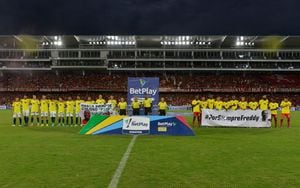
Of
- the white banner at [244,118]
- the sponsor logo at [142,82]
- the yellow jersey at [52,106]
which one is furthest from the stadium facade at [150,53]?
the white banner at [244,118]

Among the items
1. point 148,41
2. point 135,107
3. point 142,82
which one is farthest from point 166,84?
point 135,107

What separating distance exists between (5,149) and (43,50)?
69.6 m

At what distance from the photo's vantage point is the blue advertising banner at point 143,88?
25.5 metres

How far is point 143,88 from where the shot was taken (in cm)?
2558

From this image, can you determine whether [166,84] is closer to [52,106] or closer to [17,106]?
[52,106]

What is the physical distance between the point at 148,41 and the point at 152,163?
70.0m

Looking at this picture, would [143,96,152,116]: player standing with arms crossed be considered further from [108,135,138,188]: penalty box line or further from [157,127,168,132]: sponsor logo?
[108,135,138,188]: penalty box line

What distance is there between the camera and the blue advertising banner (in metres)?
25.5

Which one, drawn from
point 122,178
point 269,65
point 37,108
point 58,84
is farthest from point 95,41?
point 122,178

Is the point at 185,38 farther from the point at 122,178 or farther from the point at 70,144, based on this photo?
the point at 122,178

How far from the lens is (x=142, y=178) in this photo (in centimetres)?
877

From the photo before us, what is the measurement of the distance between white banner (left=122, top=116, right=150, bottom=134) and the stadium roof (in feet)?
192

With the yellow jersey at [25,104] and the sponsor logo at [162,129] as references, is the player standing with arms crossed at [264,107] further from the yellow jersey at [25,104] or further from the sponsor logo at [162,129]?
the yellow jersey at [25,104]

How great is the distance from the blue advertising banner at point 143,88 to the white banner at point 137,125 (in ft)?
21.0
